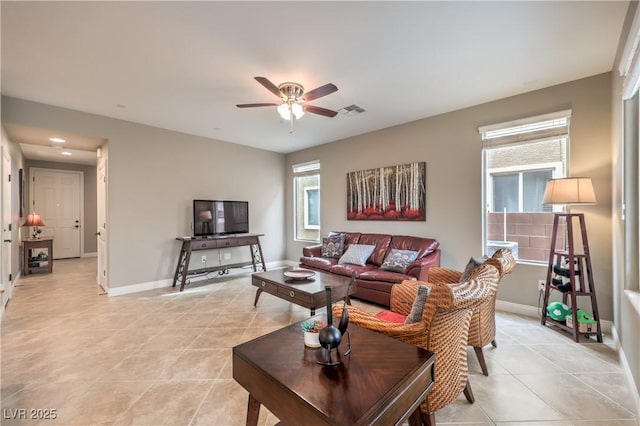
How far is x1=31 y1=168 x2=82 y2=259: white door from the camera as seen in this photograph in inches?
274

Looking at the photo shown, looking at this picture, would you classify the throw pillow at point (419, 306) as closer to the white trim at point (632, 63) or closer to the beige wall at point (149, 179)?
the white trim at point (632, 63)

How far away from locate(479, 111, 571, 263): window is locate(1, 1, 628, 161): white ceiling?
481 millimetres

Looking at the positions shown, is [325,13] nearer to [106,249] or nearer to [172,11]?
[172,11]

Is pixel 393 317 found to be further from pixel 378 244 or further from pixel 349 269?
pixel 378 244

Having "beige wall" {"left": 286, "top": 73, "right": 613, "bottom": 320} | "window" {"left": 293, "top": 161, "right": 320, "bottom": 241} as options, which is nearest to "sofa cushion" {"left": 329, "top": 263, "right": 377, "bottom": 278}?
"beige wall" {"left": 286, "top": 73, "right": 613, "bottom": 320}

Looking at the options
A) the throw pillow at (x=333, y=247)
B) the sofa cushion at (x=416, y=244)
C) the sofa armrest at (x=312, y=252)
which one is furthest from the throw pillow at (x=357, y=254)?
the sofa armrest at (x=312, y=252)

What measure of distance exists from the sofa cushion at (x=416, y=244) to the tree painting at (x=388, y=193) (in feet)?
1.21

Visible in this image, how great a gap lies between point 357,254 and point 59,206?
8094mm

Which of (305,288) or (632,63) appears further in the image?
(305,288)

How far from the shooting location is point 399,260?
3.81 m

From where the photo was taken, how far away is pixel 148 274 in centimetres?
455

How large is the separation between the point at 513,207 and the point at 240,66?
11.9 feet

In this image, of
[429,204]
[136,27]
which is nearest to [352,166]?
[429,204]

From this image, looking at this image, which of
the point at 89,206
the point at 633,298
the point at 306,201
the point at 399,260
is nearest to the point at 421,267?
the point at 399,260
